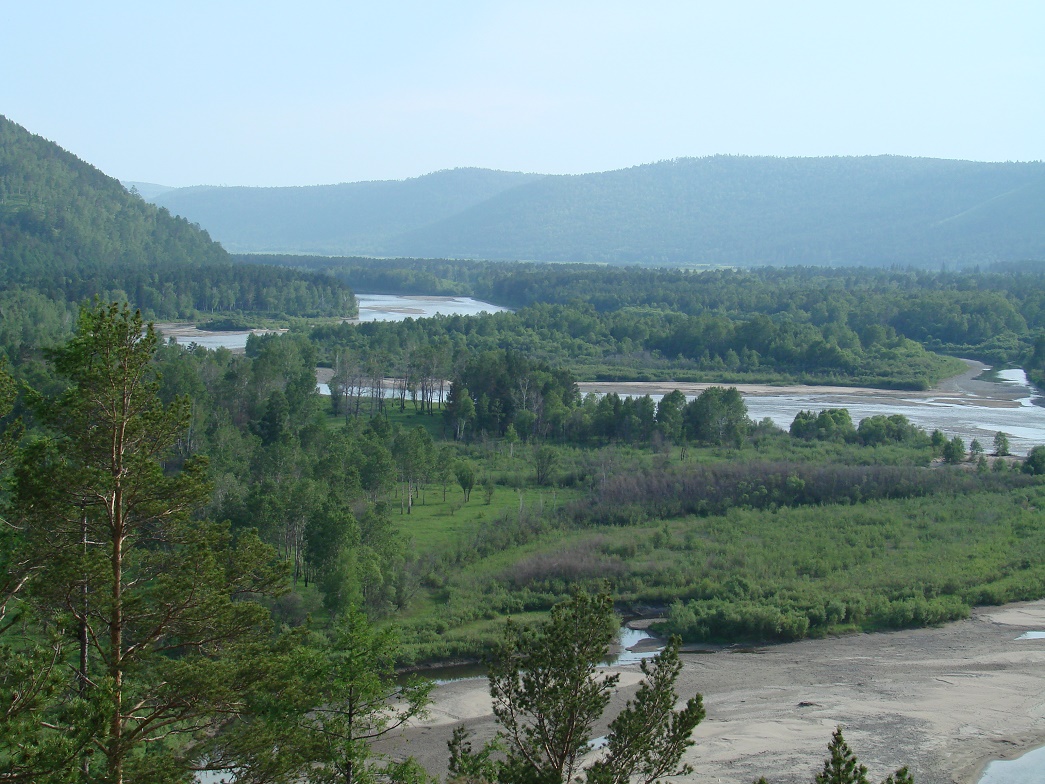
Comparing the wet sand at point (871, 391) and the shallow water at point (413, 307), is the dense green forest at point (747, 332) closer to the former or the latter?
the wet sand at point (871, 391)

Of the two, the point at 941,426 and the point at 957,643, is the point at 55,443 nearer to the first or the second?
the point at 957,643

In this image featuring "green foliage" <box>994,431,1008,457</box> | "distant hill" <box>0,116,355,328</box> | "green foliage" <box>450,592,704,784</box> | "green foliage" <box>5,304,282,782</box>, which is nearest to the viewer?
"green foliage" <box>5,304,282,782</box>

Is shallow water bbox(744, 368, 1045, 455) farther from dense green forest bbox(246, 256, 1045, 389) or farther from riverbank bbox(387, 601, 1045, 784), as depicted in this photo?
riverbank bbox(387, 601, 1045, 784)

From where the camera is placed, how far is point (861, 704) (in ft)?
83.8

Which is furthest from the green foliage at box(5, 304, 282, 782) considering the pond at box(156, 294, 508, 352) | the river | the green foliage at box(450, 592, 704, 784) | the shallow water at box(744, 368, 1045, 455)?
the pond at box(156, 294, 508, 352)

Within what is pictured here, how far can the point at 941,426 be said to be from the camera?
2442 inches

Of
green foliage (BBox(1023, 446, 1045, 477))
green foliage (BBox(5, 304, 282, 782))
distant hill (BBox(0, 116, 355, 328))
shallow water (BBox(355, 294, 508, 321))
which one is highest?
distant hill (BBox(0, 116, 355, 328))

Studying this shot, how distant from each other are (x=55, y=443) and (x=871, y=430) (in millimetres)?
47212

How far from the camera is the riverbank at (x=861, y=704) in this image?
22688 millimetres

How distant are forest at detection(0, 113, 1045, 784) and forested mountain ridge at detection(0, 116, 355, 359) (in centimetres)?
582

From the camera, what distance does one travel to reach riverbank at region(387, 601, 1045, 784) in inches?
893

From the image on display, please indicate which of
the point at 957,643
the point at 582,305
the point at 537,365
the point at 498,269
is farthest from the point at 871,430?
the point at 498,269

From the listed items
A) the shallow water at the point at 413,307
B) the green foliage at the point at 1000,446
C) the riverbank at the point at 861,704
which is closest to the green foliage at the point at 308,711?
the riverbank at the point at 861,704

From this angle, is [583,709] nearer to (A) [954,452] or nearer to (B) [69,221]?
(A) [954,452]
